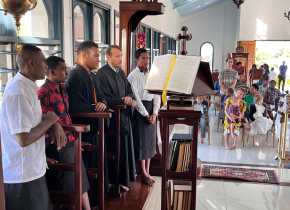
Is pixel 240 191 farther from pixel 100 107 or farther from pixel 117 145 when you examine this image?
pixel 100 107

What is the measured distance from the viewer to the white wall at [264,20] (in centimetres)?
1441

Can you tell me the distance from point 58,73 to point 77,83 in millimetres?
303

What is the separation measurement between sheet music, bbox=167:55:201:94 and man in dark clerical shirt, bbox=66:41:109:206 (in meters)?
0.69

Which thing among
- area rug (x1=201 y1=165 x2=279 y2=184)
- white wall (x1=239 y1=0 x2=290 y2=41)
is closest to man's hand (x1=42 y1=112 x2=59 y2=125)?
area rug (x1=201 y1=165 x2=279 y2=184)

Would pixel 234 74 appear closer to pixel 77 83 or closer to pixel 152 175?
pixel 152 175

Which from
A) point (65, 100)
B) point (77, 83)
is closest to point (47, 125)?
point (65, 100)

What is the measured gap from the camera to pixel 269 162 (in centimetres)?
460

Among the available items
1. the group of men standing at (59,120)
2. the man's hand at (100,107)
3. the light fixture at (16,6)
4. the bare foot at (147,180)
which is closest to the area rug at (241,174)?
the bare foot at (147,180)

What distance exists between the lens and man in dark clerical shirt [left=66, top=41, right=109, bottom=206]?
2412mm

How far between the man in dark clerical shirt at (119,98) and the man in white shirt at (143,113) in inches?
5.8

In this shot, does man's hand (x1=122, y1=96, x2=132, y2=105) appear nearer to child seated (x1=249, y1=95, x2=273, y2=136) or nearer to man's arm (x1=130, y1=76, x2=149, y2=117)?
man's arm (x1=130, y1=76, x2=149, y2=117)

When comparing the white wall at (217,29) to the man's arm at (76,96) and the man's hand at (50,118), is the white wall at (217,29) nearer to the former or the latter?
the man's arm at (76,96)

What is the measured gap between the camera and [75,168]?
1.95m

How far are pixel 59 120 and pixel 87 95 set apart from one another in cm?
47
